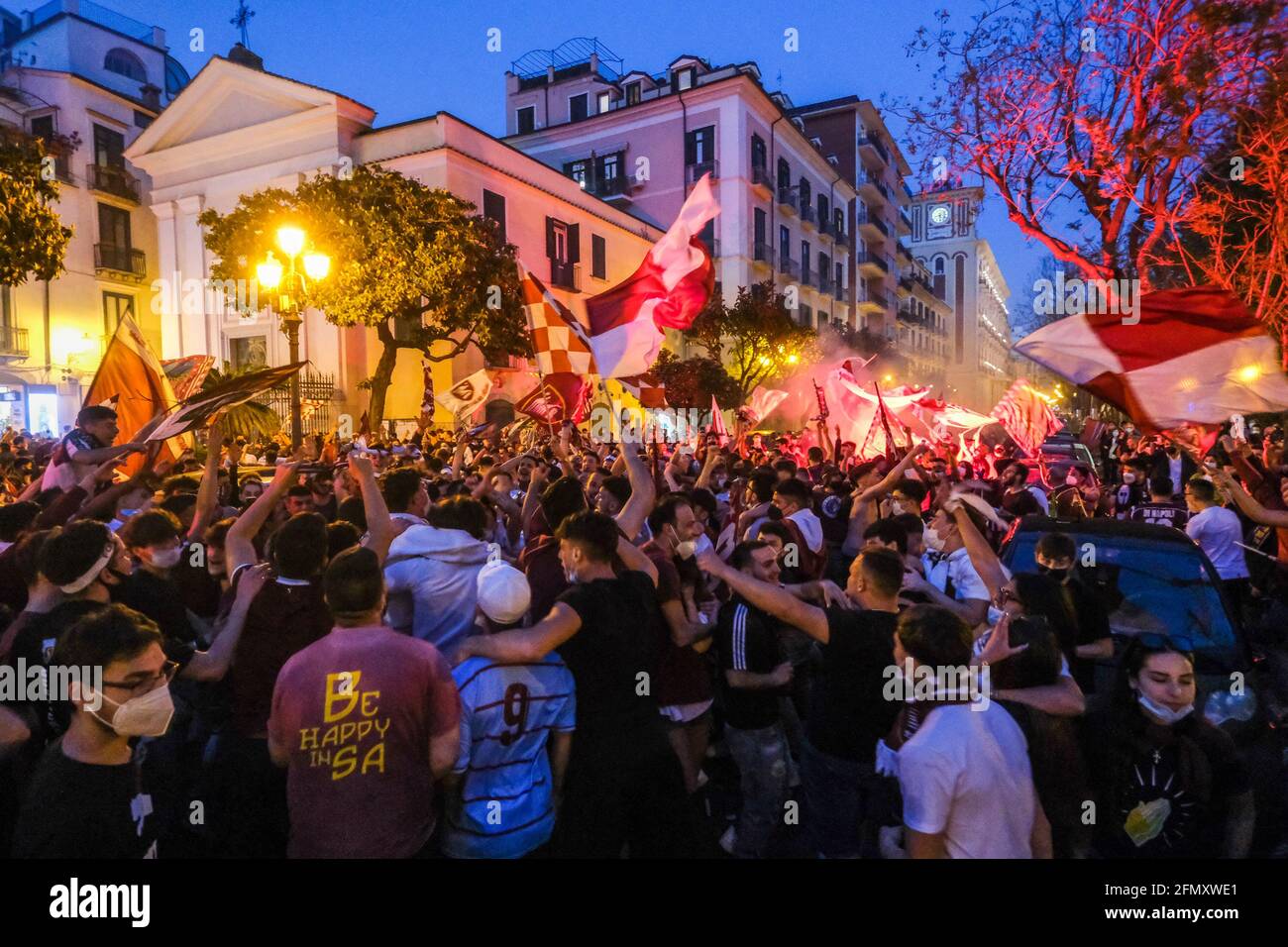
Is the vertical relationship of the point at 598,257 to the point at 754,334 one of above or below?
above

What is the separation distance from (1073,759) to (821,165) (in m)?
45.1

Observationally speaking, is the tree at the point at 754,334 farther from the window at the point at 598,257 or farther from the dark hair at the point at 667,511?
the dark hair at the point at 667,511

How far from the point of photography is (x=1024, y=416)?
42.6 ft

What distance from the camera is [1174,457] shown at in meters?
11.6

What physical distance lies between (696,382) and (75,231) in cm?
2183

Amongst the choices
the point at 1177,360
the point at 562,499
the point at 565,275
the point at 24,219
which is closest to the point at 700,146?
the point at 565,275

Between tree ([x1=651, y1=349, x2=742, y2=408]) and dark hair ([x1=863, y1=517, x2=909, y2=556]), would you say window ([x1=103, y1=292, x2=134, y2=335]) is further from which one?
dark hair ([x1=863, y1=517, x2=909, y2=556])

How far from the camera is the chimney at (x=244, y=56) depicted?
88.0 ft

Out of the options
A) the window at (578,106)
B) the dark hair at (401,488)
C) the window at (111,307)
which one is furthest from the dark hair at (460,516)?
the window at (578,106)

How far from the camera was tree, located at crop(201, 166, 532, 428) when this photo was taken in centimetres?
1898

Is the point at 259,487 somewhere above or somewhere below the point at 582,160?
below

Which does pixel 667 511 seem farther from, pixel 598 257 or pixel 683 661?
pixel 598 257
